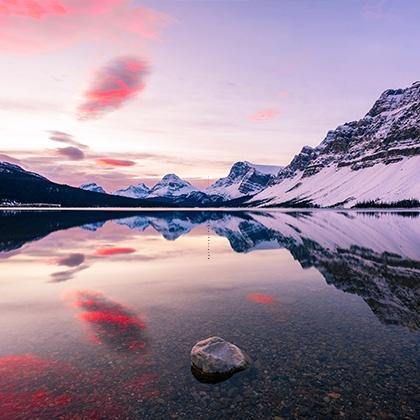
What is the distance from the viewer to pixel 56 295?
1089 inches

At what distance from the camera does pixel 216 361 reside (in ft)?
50.0

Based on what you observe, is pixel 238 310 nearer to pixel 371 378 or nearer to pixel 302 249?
pixel 371 378

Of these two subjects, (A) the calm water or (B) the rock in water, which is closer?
(A) the calm water

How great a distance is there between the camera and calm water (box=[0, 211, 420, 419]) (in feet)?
42.9

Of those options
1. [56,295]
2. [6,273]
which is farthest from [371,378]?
[6,273]

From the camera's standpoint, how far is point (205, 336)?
19000 mm

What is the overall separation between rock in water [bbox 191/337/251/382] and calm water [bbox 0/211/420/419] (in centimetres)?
42

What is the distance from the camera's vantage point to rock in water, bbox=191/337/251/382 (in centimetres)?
1504

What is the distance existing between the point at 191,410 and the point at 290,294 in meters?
16.4

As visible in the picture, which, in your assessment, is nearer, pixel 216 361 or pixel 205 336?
pixel 216 361

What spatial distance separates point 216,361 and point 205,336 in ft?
12.5

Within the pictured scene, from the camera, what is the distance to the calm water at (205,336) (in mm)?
13078

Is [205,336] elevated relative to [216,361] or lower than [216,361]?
lower

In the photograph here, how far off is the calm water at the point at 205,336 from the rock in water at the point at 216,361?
0.42 metres
